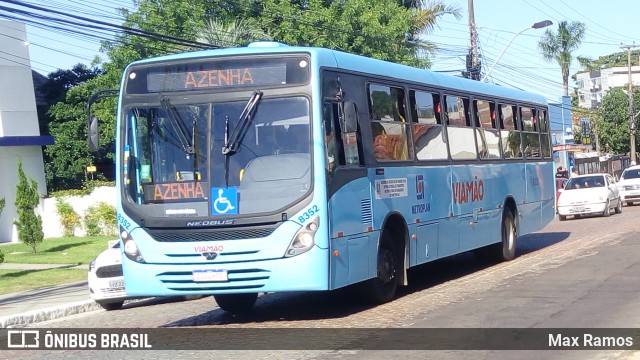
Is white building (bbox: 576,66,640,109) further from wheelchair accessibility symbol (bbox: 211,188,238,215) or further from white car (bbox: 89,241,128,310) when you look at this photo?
wheelchair accessibility symbol (bbox: 211,188,238,215)

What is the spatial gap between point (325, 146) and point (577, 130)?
75602mm

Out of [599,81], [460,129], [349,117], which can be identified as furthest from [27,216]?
[599,81]

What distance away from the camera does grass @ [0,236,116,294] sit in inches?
782

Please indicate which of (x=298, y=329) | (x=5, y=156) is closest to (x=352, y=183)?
(x=298, y=329)

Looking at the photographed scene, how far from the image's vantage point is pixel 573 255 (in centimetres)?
1886

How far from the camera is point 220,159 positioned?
36.6ft

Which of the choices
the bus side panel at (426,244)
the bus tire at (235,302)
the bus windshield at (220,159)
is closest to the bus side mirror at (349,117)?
the bus windshield at (220,159)

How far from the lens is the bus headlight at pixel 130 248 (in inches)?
455

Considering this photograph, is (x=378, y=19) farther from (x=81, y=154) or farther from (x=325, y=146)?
(x=325, y=146)

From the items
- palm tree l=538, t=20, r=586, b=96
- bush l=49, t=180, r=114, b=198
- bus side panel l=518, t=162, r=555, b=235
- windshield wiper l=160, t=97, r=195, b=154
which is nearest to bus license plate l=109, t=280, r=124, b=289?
windshield wiper l=160, t=97, r=195, b=154

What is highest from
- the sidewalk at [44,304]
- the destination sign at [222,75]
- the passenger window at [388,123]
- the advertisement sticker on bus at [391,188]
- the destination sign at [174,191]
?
the destination sign at [222,75]

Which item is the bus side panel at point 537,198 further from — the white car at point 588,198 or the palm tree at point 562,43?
the palm tree at point 562,43

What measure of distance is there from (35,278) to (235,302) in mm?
9070

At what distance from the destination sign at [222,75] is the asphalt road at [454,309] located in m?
2.97
